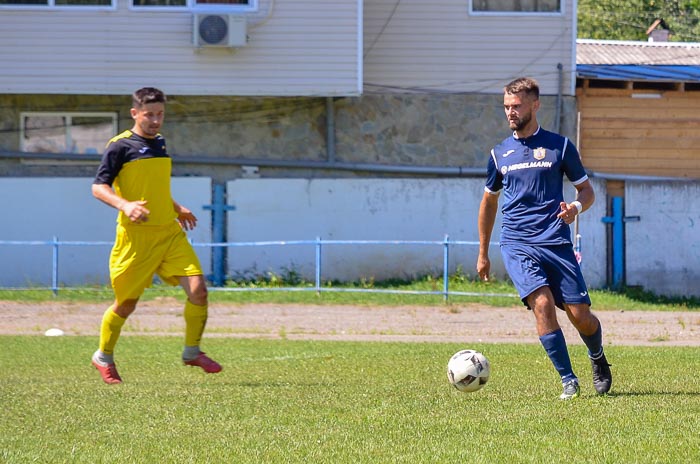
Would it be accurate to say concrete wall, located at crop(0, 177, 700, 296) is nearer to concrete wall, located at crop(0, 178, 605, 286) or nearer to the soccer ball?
concrete wall, located at crop(0, 178, 605, 286)

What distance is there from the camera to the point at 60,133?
22.3m

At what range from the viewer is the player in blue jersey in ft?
25.8

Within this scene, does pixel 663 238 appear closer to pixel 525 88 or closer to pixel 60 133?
pixel 60 133

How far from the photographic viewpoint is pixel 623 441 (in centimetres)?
605

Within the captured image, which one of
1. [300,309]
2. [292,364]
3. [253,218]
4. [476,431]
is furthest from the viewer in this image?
[253,218]

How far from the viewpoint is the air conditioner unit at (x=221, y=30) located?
20.9 m

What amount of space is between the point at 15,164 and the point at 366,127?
6829 millimetres

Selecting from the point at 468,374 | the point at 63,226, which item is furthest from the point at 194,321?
the point at 63,226

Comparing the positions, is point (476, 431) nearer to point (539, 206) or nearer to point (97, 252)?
point (539, 206)

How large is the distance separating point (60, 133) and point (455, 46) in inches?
308

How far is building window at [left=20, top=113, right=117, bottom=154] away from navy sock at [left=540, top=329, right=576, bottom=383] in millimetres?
15809

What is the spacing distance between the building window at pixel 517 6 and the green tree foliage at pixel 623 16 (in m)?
20.8

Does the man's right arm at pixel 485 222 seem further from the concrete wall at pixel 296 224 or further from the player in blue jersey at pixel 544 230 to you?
the concrete wall at pixel 296 224

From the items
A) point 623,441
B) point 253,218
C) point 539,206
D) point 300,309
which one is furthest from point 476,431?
point 253,218
